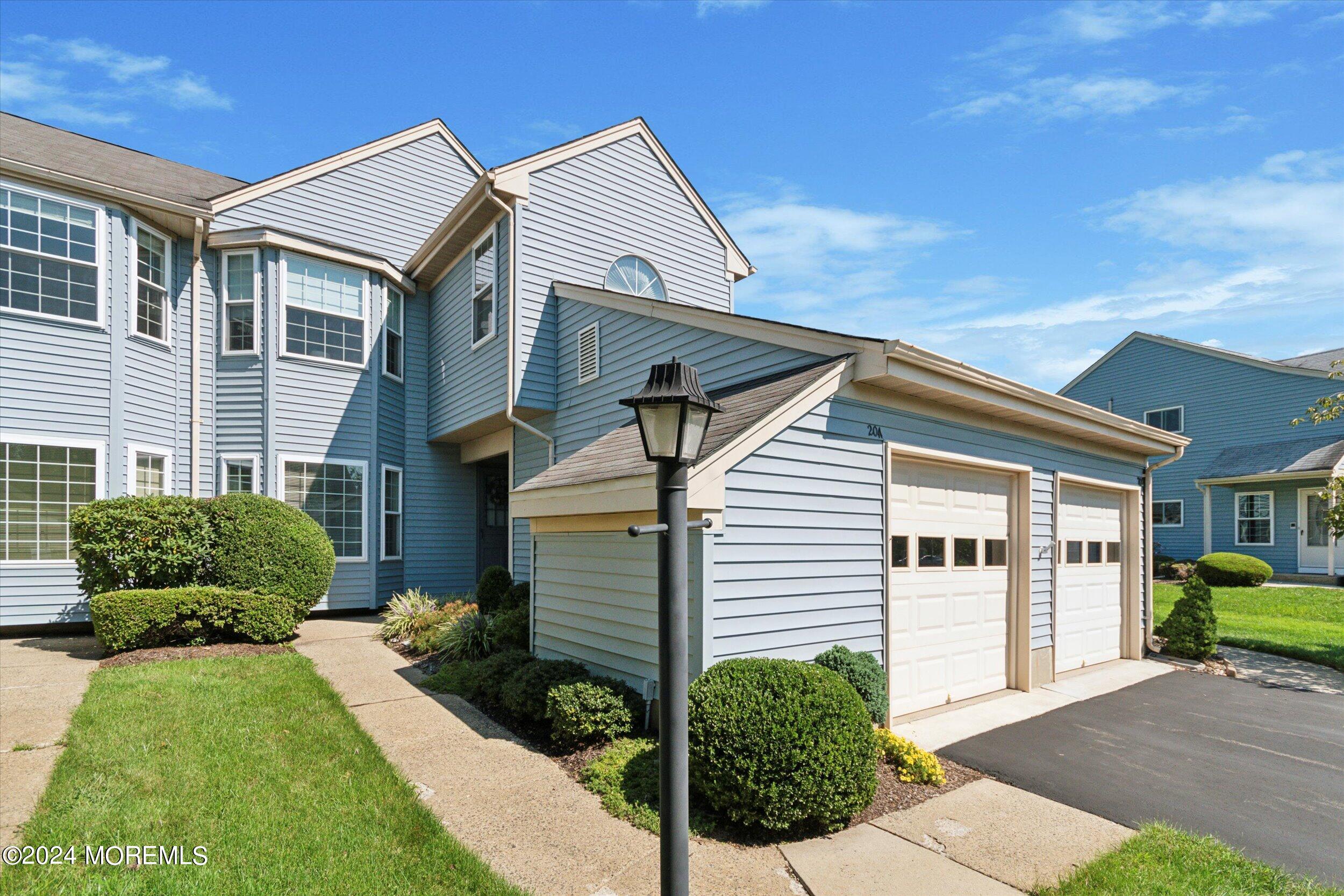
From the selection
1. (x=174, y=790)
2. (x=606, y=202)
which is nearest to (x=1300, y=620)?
(x=606, y=202)

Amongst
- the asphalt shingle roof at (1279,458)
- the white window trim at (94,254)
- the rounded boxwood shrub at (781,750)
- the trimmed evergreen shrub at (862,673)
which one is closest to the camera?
the rounded boxwood shrub at (781,750)

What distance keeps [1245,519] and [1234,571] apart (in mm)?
4703

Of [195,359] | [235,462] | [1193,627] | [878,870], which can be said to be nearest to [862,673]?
[878,870]

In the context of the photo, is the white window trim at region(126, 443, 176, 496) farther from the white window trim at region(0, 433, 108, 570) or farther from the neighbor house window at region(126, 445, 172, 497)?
the white window trim at region(0, 433, 108, 570)

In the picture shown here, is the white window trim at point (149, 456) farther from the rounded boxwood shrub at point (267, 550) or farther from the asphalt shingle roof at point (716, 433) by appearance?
the asphalt shingle roof at point (716, 433)

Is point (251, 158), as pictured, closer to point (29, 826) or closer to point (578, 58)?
point (578, 58)

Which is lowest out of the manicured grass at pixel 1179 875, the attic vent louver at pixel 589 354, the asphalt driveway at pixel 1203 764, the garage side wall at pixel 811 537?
the asphalt driveway at pixel 1203 764

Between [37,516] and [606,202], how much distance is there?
10.1m

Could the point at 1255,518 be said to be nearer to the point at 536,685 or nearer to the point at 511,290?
the point at 511,290

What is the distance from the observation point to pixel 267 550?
33.1ft

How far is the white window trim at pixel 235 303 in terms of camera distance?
41.4 ft

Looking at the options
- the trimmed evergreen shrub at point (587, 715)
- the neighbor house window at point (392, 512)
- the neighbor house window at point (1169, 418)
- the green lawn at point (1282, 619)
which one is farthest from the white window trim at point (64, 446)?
the neighbor house window at point (1169, 418)

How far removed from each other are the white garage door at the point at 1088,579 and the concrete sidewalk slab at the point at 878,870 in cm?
594

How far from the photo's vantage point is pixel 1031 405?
806 centimetres
